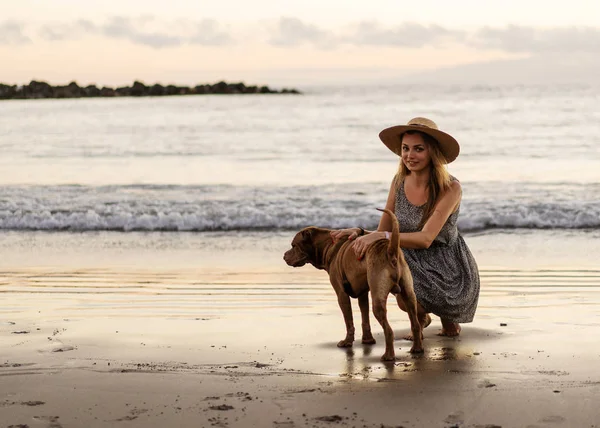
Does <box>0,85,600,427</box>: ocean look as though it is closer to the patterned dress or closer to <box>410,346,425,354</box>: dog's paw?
<box>410,346,425,354</box>: dog's paw

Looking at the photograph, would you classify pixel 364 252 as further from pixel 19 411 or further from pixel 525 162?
pixel 525 162

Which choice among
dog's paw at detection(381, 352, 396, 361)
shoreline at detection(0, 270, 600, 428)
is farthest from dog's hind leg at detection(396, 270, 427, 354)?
dog's paw at detection(381, 352, 396, 361)

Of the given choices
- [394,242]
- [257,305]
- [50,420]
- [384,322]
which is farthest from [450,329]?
[50,420]

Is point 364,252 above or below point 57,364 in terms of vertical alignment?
above

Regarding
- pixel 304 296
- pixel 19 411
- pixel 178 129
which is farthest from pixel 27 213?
pixel 178 129

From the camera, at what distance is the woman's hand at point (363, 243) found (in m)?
4.89

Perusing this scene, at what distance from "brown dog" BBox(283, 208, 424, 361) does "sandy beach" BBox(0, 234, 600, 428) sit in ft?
0.59

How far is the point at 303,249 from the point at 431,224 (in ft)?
2.56

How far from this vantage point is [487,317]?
622 cm

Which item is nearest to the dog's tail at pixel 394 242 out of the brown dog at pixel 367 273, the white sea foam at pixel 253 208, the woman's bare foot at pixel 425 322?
the brown dog at pixel 367 273

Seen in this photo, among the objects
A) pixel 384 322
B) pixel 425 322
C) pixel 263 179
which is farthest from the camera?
pixel 263 179

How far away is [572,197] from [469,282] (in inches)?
411

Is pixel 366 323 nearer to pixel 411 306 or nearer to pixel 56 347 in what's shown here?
pixel 411 306

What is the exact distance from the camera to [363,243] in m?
4.90
